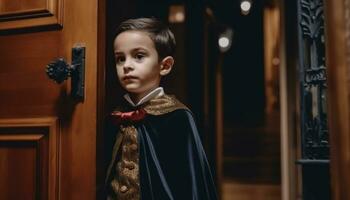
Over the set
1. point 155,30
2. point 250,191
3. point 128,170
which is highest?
point 155,30

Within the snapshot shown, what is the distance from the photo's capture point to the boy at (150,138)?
1.23 m

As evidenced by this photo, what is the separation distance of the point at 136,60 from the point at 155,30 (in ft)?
0.37

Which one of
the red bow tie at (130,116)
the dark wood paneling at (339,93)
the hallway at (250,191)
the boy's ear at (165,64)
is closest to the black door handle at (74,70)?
the red bow tie at (130,116)

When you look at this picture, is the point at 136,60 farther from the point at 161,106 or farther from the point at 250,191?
the point at 250,191

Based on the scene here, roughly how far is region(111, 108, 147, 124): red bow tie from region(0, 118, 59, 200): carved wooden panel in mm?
195

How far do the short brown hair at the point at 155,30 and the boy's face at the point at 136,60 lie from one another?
1 centimetres

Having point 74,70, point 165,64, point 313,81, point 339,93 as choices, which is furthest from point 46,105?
point 313,81

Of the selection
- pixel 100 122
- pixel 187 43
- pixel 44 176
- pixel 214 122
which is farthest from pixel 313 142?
pixel 214 122

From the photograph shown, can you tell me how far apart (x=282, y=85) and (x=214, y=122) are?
0.80 meters

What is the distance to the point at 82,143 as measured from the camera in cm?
130

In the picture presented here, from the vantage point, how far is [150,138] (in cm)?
127

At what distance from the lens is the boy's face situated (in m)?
1.28

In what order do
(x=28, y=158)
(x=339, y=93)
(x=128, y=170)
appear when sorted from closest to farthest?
(x=339, y=93) < (x=128, y=170) < (x=28, y=158)

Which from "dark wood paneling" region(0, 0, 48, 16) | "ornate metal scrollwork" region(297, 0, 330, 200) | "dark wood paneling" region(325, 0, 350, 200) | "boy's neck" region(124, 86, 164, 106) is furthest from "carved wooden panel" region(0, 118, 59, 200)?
"ornate metal scrollwork" region(297, 0, 330, 200)
